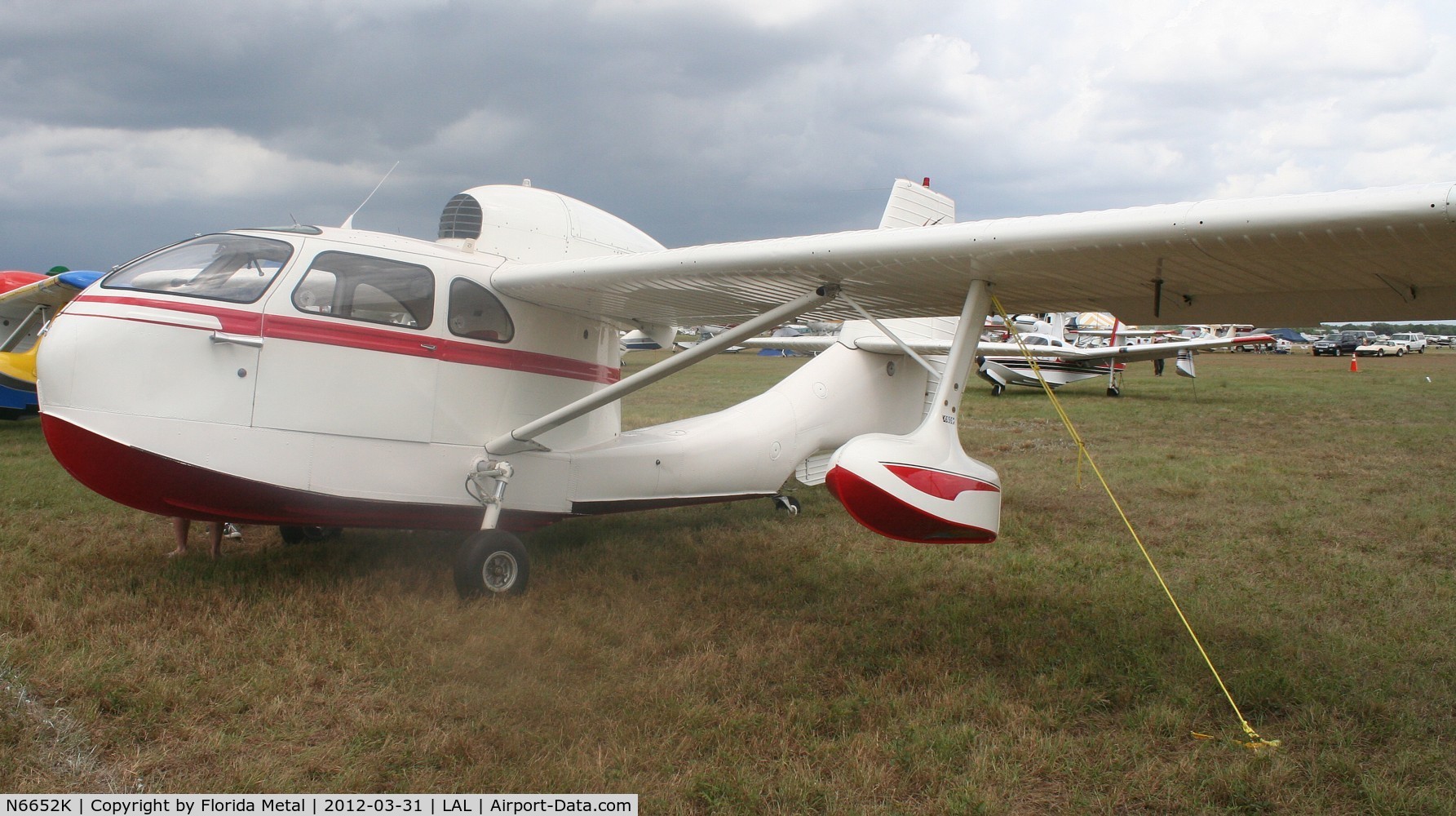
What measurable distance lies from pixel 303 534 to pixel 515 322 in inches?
101

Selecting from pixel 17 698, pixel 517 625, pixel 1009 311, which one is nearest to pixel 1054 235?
pixel 1009 311

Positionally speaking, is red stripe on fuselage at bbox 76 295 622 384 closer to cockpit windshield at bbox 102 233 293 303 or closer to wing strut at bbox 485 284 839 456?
cockpit windshield at bbox 102 233 293 303

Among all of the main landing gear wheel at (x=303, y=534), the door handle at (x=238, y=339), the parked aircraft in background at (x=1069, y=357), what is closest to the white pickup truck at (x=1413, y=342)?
the parked aircraft in background at (x=1069, y=357)

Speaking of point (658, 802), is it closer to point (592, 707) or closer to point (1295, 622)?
point (592, 707)

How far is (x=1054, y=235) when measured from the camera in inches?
166

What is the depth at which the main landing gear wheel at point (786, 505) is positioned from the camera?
8695 mm

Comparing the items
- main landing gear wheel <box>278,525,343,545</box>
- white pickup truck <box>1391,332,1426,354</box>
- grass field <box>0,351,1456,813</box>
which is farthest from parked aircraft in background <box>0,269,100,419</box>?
white pickup truck <box>1391,332,1426,354</box>

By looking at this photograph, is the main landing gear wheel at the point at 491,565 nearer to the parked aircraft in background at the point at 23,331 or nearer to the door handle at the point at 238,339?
the door handle at the point at 238,339

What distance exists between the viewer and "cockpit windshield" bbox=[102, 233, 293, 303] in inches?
191

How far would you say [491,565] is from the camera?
5.64 metres

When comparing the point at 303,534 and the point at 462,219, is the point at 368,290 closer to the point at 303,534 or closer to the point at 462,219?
the point at 462,219

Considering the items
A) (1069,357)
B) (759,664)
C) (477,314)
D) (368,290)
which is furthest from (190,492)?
(1069,357)

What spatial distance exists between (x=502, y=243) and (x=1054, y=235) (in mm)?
3892

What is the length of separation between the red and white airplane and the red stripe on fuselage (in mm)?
14
